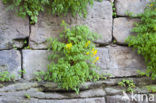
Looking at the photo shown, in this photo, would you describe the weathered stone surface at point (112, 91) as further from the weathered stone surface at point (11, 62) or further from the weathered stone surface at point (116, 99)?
the weathered stone surface at point (11, 62)

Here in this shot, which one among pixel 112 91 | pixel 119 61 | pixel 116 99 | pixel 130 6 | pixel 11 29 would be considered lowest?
pixel 116 99

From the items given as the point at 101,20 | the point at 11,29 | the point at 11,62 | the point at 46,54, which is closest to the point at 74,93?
the point at 46,54

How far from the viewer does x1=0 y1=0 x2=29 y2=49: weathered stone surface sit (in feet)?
9.55

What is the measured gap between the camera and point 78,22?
125 inches

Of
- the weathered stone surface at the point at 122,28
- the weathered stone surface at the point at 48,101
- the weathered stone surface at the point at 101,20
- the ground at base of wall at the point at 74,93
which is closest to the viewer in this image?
the weathered stone surface at the point at 48,101

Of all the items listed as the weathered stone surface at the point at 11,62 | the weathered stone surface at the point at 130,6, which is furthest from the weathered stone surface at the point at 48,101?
the weathered stone surface at the point at 130,6

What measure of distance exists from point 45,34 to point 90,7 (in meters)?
0.96

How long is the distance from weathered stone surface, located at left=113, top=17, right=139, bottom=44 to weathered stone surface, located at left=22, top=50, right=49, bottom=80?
136cm

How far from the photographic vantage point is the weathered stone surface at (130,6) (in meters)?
3.37

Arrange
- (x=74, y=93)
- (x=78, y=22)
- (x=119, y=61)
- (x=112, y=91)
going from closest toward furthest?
(x=74, y=93), (x=112, y=91), (x=78, y=22), (x=119, y=61)

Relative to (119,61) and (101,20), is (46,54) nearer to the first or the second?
(101,20)

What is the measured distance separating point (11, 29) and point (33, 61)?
65 cm

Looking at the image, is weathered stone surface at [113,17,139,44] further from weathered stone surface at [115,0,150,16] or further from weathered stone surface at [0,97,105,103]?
weathered stone surface at [0,97,105,103]

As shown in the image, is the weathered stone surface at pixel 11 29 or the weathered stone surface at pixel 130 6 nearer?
the weathered stone surface at pixel 11 29
